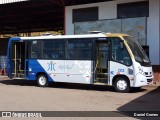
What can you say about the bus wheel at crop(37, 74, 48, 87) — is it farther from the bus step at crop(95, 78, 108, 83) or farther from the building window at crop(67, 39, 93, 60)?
the bus step at crop(95, 78, 108, 83)

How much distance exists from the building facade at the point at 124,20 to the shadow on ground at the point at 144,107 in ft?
19.6

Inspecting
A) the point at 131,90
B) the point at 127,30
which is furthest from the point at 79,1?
the point at 131,90

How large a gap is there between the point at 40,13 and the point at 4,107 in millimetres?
21299

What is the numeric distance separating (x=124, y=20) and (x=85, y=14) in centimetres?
294

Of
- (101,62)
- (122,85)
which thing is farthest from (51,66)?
(122,85)

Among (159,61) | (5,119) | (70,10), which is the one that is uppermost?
(70,10)

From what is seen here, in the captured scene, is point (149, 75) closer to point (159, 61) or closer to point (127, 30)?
point (159, 61)

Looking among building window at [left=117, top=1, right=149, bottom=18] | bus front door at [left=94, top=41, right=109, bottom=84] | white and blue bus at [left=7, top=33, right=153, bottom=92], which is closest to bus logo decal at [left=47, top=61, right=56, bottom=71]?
white and blue bus at [left=7, top=33, right=153, bottom=92]

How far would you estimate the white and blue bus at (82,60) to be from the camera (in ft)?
54.4

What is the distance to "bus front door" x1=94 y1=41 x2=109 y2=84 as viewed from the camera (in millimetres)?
17266

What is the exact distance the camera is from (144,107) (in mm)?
12148

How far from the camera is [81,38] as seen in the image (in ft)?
59.4

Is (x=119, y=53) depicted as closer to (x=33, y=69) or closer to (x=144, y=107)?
(x=144, y=107)

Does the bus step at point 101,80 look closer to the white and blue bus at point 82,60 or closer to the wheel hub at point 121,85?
the white and blue bus at point 82,60
